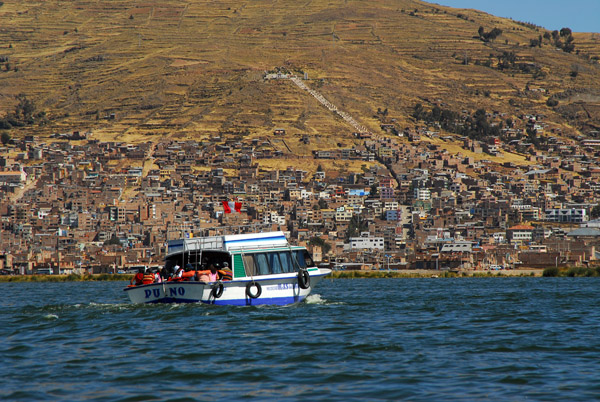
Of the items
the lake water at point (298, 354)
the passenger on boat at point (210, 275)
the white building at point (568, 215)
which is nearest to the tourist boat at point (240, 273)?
the passenger on boat at point (210, 275)

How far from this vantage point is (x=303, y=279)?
3328cm

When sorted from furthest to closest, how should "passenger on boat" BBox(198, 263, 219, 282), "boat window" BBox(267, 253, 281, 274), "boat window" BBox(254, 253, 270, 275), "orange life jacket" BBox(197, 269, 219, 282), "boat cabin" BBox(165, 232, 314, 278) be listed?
"boat window" BBox(267, 253, 281, 274), "boat window" BBox(254, 253, 270, 275), "boat cabin" BBox(165, 232, 314, 278), "orange life jacket" BBox(197, 269, 219, 282), "passenger on boat" BBox(198, 263, 219, 282)

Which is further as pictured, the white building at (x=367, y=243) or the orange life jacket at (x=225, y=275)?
the white building at (x=367, y=243)

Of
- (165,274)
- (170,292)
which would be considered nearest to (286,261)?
(165,274)

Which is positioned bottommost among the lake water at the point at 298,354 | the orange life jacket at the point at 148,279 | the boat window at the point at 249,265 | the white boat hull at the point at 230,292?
the lake water at the point at 298,354

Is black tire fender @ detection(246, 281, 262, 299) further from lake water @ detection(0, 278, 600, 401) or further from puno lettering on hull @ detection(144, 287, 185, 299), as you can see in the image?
puno lettering on hull @ detection(144, 287, 185, 299)

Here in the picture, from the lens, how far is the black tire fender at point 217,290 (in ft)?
101

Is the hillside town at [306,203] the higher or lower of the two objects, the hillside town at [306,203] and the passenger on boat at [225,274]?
the higher

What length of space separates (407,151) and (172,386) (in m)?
171

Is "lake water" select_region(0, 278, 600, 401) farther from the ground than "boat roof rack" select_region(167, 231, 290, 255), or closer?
closer

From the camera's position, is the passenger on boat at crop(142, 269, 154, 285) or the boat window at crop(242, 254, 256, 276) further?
the passenger on boat at crop(142, 269, 154, 285)

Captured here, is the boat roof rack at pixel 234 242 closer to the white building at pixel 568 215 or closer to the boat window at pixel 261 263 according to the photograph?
the boat window at pixel 261 263

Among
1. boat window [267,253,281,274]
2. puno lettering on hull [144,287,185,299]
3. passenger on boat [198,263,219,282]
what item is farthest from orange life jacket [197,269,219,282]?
boat window [267,253,281,274]

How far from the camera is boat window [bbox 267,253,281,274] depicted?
32.9 metres
